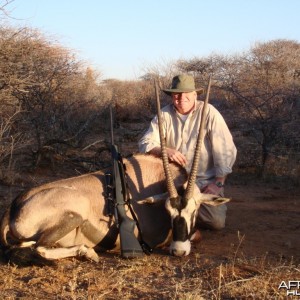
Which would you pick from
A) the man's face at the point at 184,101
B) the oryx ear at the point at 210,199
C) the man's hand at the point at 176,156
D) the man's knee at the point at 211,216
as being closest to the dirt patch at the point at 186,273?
the man's knee at the point at 211,216

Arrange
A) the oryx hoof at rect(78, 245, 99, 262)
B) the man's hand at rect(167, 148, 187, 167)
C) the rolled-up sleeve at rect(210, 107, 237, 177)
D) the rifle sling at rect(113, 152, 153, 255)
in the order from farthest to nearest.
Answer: the rolled-up sleeve at rect(210, 107, 237, 177) → the man's hand at rect(167, 148, 187, 167) → the rifle sling at rect(113, 152, 153, 255) → the oryx hoof at rect(78, 245, 99, 262)

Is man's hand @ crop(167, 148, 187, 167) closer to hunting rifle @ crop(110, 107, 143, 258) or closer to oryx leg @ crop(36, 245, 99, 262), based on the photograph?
hunting rifle @ crop(110, 107, 143, 258)

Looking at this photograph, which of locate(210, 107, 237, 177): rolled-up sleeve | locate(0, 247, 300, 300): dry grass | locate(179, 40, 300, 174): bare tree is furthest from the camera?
locate(179, 40, 300, 174): bare tree

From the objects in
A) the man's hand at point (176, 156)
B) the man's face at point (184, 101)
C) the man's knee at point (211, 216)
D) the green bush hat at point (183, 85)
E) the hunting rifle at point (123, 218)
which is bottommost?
the man's knee at point (211, 216)

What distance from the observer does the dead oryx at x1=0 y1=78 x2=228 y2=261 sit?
14.6 ft

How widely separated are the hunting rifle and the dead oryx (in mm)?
147

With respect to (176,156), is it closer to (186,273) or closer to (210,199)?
(210,199)

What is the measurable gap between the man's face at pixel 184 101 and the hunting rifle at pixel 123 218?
872mm

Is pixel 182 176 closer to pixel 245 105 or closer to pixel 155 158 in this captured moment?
pixel 155 158

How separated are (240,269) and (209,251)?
748 millimetres

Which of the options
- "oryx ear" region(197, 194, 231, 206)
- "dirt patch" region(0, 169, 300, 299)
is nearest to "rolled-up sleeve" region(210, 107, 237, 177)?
"oryx ear" region(197, 194, 231, 206)

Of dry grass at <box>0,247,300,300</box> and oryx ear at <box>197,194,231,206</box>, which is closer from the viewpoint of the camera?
dry grass at <box>0,247,300,300</box>

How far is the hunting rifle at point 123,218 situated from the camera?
448cm

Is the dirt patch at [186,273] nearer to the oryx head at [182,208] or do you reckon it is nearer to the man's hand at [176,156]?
the oryx head at [182,208]
